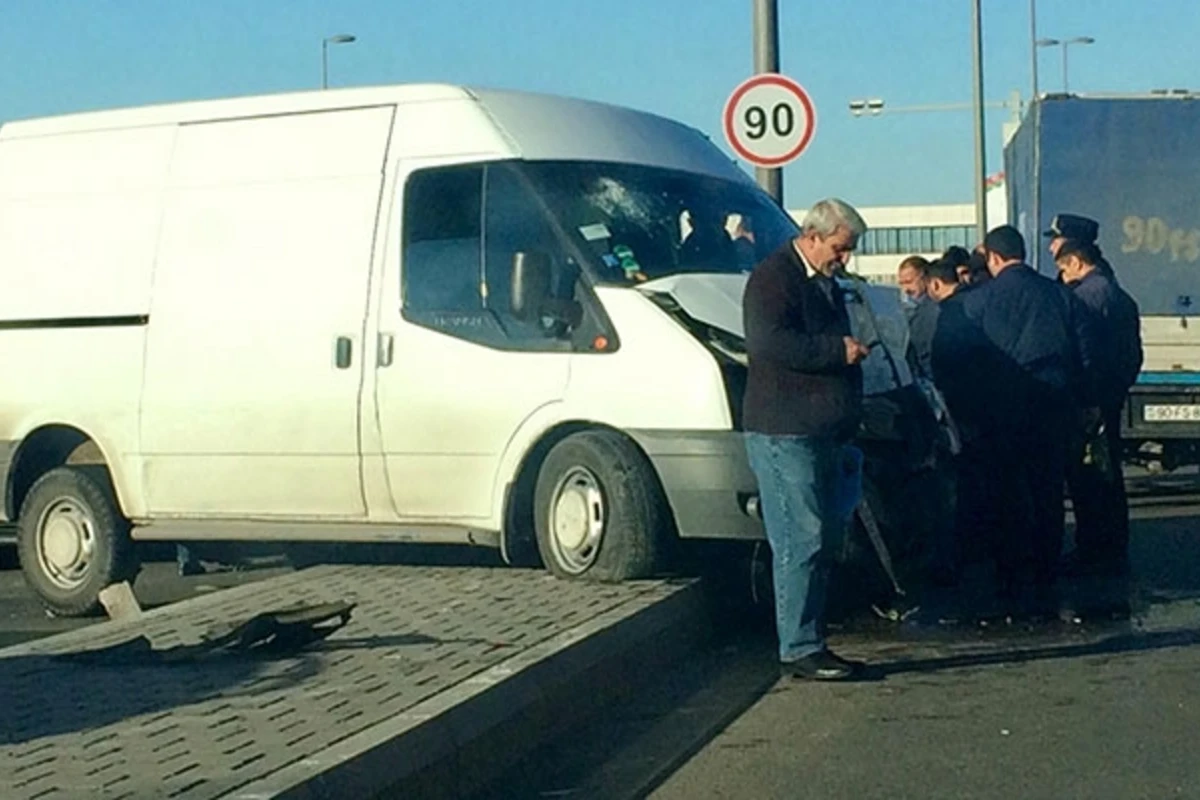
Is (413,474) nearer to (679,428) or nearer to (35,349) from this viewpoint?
(679,428)

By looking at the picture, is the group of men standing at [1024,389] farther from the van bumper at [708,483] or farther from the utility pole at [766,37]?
the utility pole at [766,37]

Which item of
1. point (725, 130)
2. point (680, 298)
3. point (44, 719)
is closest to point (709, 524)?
point (680, 298)

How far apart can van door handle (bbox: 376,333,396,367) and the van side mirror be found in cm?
73

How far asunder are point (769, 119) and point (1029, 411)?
3.50m

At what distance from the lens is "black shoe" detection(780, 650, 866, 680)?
8.70 meters

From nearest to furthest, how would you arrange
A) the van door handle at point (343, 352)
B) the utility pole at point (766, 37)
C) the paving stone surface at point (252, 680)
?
the paving stone surface at point (252, 680), the van door handle at point (343, 352), the utility pole at point (766, 37)

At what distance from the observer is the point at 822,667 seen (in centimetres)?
869

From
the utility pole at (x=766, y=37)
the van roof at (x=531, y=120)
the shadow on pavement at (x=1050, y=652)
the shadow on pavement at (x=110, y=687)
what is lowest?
the shadow on pavement at (x=1050, y=652)

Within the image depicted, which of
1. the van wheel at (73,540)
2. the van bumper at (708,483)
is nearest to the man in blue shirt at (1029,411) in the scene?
the van bumper at (708,483)

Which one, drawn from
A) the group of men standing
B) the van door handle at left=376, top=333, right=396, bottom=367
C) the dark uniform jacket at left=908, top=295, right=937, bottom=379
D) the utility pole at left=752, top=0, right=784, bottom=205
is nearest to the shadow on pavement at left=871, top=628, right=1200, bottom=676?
the group of men standing

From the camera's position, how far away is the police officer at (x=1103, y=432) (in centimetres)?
1228

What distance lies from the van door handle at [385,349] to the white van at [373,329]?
0.01 meters

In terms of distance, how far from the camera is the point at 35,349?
11648 millimetres

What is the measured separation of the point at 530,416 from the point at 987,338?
2.58m
